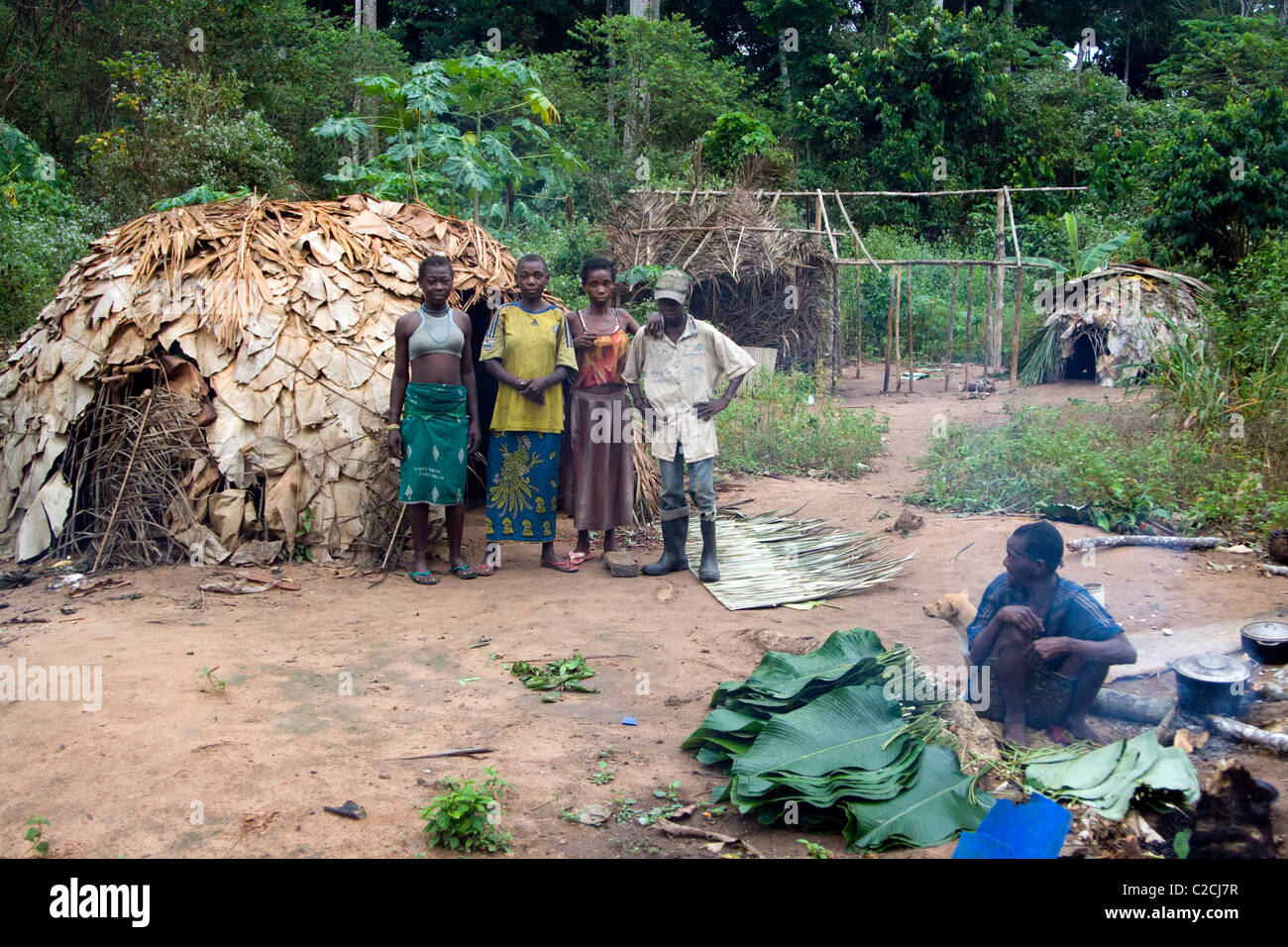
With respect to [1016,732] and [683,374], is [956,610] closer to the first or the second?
[1016,732]

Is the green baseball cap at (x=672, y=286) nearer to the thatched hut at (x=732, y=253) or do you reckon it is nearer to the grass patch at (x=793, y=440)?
the grass patch at (x=793, y=440)

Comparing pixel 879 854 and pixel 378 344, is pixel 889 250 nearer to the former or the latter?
pixel 378 344

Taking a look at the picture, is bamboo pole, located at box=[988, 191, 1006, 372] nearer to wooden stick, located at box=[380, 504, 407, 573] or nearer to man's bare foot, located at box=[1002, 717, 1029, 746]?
wooden stick, located at box=[380, 504, 407, 573]

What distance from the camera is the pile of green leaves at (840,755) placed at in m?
2.87

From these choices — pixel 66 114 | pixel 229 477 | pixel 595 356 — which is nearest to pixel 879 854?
pixel 595 356

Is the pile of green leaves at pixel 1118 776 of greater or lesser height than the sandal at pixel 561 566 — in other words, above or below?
below

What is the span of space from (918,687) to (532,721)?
1419 mm

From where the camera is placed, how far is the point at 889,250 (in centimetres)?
1677

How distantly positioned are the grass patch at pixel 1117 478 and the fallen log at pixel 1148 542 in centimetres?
25

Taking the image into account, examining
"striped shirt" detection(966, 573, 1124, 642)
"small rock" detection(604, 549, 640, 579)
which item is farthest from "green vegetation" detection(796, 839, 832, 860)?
"small rock" detection(604, 549, 640, 579)

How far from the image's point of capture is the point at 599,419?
5.72 m

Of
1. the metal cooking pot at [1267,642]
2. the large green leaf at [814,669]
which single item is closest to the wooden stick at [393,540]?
the large green leaf at [814,669]

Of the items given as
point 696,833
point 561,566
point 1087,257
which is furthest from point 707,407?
point 1087,257

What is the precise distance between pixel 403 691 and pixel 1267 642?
343cm
